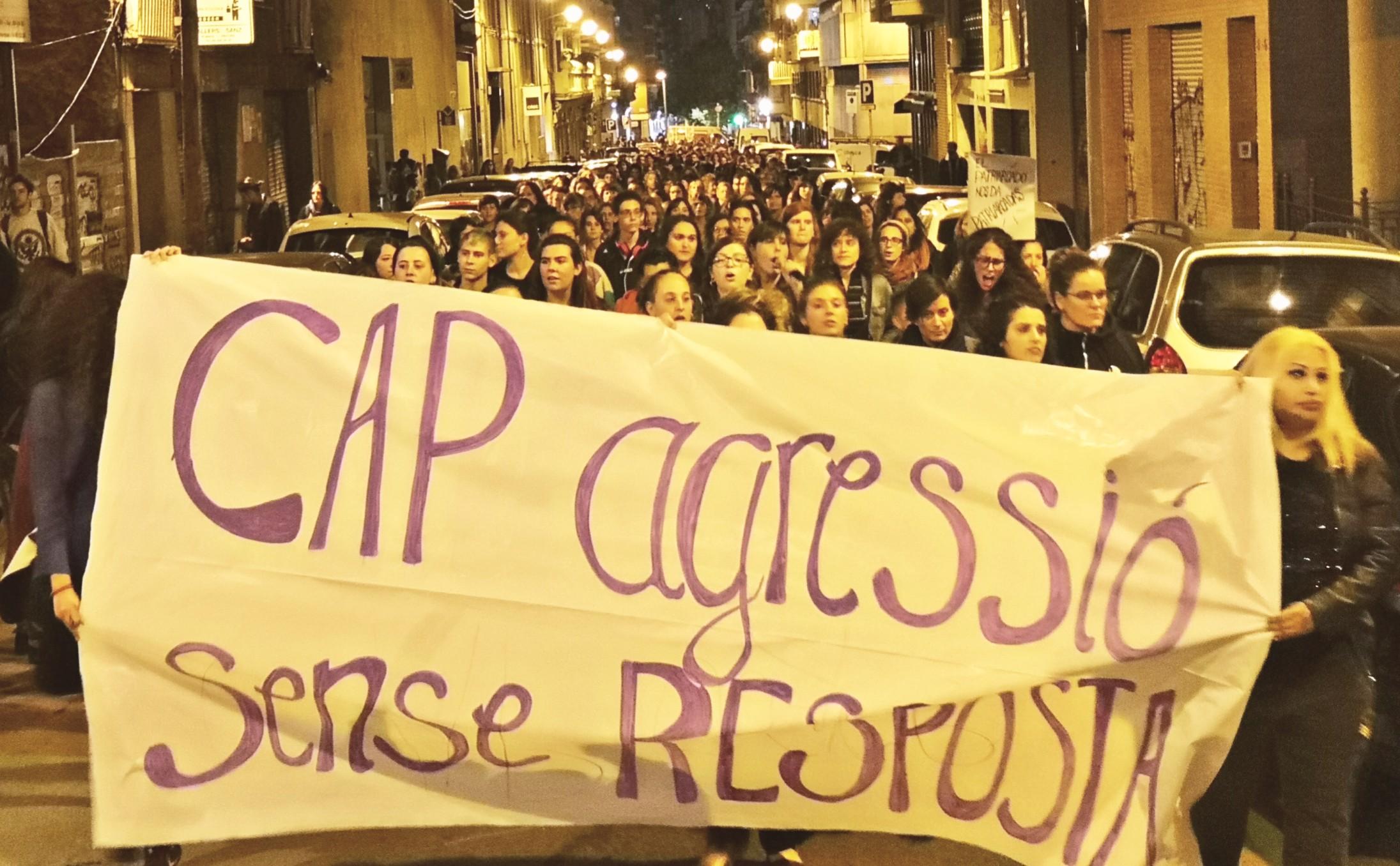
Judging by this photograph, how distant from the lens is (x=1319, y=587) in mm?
4621

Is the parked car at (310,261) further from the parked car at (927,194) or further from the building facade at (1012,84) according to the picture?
the building facade at (1012,84)

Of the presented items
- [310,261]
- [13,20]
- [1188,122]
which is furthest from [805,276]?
[1188,122]

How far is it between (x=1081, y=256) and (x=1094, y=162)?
2335cm

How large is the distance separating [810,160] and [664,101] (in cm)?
13909

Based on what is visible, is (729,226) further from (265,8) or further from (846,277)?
(265,8)

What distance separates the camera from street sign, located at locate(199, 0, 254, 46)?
24.5 meters

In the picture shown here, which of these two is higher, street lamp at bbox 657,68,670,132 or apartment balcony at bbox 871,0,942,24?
street lamp at bbox 657,68,670,132

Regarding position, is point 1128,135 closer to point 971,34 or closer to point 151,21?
point 151,21

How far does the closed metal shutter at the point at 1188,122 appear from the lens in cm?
2583

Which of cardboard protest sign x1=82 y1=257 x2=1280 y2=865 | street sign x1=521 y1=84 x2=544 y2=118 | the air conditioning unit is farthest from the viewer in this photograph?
street sign x1=521 y1=84 x2=544 y2=118

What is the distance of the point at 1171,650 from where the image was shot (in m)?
4.64

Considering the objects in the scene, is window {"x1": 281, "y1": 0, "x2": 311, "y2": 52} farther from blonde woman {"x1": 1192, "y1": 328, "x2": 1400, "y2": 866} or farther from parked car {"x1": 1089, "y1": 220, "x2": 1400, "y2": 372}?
blonde woman {"x1": 1192, "y1": 328, "x2": 1400, "y2": 866}

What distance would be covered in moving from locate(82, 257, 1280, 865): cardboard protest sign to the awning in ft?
152

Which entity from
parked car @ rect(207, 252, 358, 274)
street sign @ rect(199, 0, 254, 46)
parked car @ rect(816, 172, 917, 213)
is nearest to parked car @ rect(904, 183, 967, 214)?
parked car @ rect(816, 172, 917, 213)
